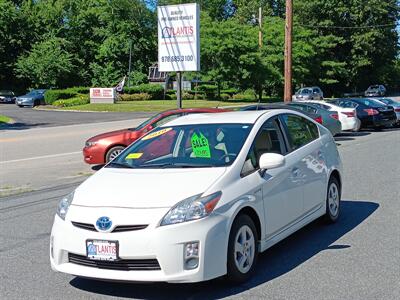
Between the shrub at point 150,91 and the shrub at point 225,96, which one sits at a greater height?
the shrub at point 150,91

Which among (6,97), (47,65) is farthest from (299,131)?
(47,65)

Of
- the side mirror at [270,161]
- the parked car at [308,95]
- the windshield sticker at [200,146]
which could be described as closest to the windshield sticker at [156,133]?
the windshield sticker at [200,146]

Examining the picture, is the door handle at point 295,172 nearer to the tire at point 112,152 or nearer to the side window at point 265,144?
the side window at point 265,144

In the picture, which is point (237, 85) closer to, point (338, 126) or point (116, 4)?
point (116, 4)

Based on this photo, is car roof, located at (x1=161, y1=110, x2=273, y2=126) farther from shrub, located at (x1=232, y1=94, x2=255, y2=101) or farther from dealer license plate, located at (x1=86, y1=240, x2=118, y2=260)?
shrub, located at (x1=232, y1=94, x2=255, y2=101)

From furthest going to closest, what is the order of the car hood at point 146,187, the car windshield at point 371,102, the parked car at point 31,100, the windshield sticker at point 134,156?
the parked car at point 31,100 < the car windshield at point 371,102 < the windshield sticker at point 134,156 < the car hood at point 146,187

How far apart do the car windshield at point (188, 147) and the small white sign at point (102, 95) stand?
44.2 metres

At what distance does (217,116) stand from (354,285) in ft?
8.04

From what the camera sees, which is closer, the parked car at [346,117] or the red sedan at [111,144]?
the red sedan at [111,144]

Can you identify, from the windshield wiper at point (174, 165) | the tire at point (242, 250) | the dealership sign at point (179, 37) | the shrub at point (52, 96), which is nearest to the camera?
the tire at point (242, 250)

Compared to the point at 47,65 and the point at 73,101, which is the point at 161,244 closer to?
the point at 73,101

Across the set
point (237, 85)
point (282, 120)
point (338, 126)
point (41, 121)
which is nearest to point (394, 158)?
point (338, 126)

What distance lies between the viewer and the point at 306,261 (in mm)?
5766

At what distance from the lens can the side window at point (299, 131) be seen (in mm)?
6559
